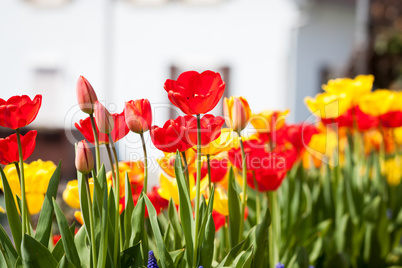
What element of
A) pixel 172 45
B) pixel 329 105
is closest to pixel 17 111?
pixel 329 105

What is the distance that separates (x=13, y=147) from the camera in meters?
0.72

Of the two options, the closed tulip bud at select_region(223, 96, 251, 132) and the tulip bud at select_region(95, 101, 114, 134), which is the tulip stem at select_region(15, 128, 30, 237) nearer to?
the tulip bud at select_region(95, 101, 114, 134)

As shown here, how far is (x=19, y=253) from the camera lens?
70 centimetres

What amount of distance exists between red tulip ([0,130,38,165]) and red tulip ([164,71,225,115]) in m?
0.24

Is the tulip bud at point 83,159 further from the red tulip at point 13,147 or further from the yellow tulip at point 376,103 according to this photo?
the yellow tulip at point 376,103

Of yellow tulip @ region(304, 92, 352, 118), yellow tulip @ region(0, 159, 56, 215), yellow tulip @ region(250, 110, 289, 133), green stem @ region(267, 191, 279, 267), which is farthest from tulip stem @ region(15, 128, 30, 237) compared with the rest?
yellow tulip @ region(304, 92, 352, 118)

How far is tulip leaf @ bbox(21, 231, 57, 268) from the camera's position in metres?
0.66

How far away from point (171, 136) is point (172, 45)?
285 inches

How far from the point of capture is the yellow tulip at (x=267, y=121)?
3.81 feet

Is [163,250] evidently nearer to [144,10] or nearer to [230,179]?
[230,179]

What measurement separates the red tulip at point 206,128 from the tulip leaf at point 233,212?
113mm

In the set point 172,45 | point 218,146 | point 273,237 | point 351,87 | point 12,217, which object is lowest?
point 273,237

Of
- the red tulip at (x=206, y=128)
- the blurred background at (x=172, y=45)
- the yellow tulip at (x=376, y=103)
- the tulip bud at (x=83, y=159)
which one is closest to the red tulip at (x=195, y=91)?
the red tulip at (x=206, y=128)

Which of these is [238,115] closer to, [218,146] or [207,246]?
[218,146]
